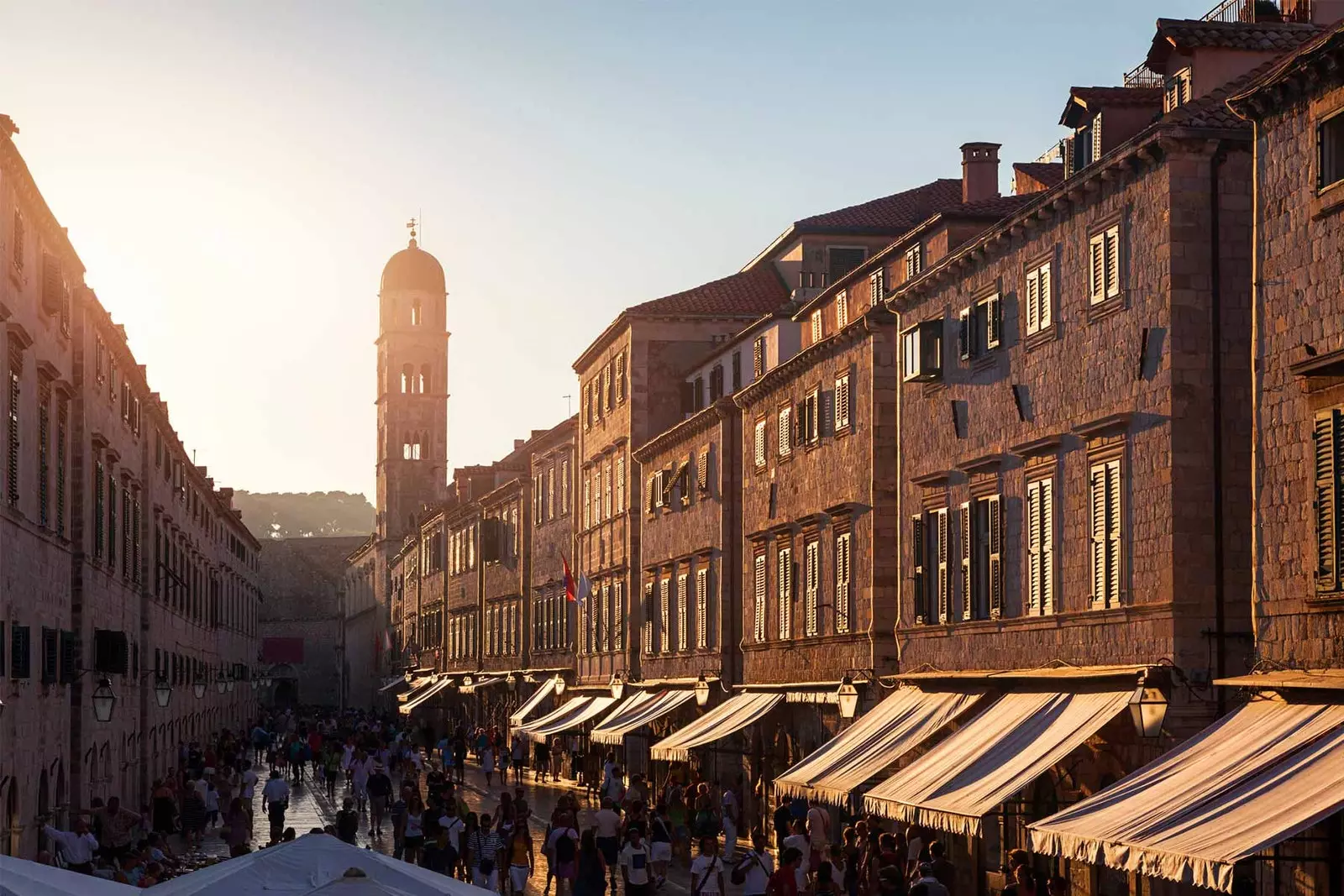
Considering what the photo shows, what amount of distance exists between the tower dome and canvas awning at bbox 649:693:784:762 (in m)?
103

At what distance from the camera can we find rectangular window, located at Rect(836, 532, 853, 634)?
36500 millimetres

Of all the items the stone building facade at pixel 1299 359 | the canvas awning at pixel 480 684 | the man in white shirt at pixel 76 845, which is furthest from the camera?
the canvas awning at pixel 480 684

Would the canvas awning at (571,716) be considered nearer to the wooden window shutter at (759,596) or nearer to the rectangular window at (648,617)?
the rectangular window at (648,617)

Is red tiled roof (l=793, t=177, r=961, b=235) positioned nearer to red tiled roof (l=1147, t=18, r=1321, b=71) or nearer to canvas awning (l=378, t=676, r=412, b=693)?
red tiled roof (l=1147, t=18, r=1321, b=71)

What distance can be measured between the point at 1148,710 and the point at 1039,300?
21.5 feet

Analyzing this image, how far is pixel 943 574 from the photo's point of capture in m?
31.6

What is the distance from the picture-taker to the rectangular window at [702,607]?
157ft

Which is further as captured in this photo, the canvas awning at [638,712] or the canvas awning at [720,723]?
the canvas awning at [638,712]

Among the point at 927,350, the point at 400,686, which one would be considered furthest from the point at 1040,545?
the point at 400,686

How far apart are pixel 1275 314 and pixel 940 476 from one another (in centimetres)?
1099

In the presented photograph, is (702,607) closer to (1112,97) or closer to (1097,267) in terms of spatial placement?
(1112,97)

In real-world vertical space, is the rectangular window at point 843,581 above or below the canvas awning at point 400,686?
above

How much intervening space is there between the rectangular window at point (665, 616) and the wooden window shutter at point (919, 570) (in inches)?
764

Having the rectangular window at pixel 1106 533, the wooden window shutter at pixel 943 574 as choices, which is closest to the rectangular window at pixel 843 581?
the wooden window shutter at pixel 943 574
